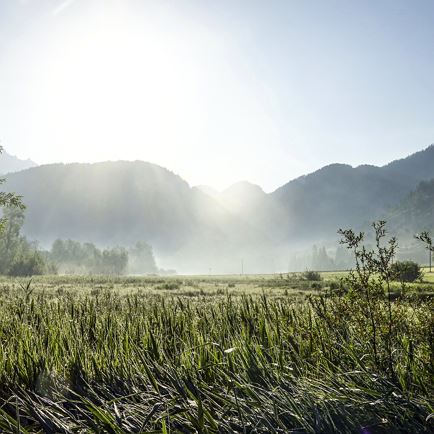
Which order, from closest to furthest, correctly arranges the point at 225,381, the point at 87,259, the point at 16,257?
the point at 225,381 < the point at 16,257 < the point at 87,259

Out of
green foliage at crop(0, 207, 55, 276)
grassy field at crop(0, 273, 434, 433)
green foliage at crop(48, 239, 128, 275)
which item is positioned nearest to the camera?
grassy field at crop(0, 273, 434, 433)

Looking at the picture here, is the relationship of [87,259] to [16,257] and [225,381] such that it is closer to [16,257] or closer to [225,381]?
[16,257]

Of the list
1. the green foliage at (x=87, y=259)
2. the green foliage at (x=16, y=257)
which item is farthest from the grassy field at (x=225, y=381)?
the green foliage at (x=87, y=259)

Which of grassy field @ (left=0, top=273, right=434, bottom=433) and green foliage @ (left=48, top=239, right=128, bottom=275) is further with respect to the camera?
green foliage @ (left=48, top=239, right=128, bottom=275)

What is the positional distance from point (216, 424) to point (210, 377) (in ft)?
4.63

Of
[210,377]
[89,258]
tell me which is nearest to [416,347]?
[210,377]

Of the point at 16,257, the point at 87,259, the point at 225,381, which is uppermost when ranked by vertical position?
the point at 225,381

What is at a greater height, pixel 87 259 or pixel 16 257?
pixel 16 257

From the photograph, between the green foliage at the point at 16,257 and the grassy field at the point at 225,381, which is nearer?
the grassy field at the point at 225,381

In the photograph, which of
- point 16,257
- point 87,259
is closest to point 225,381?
point 16,257

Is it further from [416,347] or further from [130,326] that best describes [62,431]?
[416,347]

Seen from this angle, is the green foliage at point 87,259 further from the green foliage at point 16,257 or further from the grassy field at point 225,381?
the grassy field at point 225,381

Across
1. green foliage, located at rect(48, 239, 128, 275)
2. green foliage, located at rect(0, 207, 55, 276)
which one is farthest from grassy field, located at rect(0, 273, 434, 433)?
green foliage, located at rect(48, 239, 128, 275)

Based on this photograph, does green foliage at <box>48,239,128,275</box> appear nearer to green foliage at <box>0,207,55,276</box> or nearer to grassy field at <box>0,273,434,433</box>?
green foliage at <box>0,207,55,276</box>
